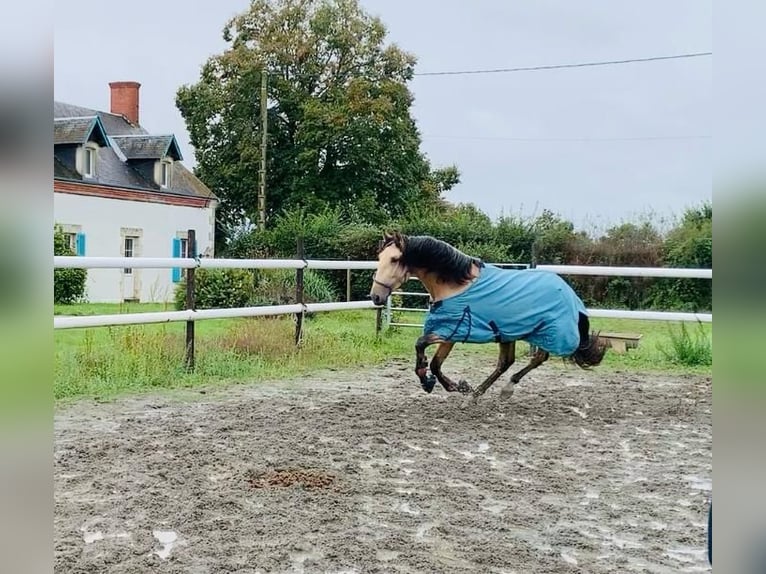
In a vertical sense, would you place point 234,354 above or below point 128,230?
below

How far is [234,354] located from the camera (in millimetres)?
5492

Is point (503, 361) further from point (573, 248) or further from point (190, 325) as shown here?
→ point (573, 248)

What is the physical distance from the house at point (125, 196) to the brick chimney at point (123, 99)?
26 mm

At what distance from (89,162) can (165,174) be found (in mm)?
2370

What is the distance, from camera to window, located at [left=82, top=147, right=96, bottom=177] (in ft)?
52.1

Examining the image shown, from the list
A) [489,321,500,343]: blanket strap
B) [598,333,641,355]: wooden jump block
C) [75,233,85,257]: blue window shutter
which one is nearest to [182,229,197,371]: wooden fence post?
[489,321,500,343]: blanket strap

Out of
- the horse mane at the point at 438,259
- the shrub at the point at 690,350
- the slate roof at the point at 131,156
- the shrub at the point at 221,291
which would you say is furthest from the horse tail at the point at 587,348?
the slate roof at the point at 131,156

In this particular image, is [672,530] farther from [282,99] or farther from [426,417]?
[282,99]

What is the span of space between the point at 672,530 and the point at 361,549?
961 millimetres

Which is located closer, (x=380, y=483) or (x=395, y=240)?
(x=380, y=483)

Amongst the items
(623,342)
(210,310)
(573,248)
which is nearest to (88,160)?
(573,248)

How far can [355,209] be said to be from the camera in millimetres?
15703

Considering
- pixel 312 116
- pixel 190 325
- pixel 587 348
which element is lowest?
pixel 587 348

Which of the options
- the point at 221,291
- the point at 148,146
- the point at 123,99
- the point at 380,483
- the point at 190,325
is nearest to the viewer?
the point at 380,483
